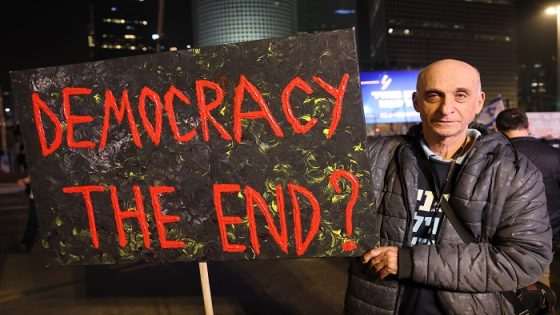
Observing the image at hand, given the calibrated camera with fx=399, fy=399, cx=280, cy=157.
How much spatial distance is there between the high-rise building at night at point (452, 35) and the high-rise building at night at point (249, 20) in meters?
33.2

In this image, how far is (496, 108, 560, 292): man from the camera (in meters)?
3.39

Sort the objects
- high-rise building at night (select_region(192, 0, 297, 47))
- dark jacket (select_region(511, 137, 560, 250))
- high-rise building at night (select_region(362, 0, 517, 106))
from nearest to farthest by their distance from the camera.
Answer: dark jacket (select_region(511, 137, 560, 250))
high-rise building at night (select_region(192, 0, 297, 47))
high-rise building at night (select_region(362, 0, 517, 106))

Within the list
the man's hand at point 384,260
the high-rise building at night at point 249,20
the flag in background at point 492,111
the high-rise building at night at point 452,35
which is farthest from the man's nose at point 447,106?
the high-rise building at night at point 452,35

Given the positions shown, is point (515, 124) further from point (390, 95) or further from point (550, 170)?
point (390, 95)

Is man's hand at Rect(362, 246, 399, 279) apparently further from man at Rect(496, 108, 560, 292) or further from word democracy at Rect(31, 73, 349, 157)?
man at Rect(496, 108, 560, 292)

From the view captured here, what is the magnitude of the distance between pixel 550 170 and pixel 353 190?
2689 mm

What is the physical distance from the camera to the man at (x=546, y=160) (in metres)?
3.39

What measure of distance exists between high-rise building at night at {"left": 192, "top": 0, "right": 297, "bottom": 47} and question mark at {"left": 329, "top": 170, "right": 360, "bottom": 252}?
82.9 metres

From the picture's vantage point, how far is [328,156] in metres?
1.69

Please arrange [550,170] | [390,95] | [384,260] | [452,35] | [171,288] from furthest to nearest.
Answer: [452,35]
[390,95]
[171,288]
[550,170]
[384,260]

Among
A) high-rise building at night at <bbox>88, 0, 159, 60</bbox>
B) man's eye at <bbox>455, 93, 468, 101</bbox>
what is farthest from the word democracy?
high-rise building at night at <bbox>88, 0, 159, 60</bbox>

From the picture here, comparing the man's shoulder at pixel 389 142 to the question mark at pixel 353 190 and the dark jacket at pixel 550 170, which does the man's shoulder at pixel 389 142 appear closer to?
the question mark at pixel 353 190

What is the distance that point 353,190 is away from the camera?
169 centimetres

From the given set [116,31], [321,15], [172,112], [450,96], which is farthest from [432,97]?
[116,31]
